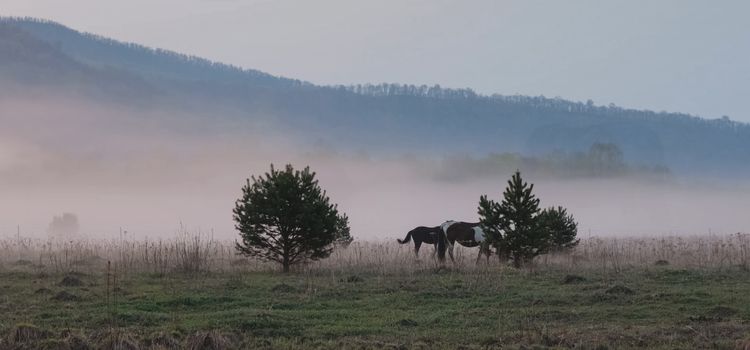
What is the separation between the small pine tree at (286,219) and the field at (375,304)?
625mm

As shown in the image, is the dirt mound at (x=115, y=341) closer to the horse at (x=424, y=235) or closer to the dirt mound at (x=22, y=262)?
the dirt mound at (x=22, y=262)

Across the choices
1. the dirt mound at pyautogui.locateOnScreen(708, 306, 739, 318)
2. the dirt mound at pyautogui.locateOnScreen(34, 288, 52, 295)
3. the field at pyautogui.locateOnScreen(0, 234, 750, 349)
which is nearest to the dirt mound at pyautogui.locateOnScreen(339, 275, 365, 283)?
the field at pyautogui.locateOnScreen(0, 234, 750, 349)

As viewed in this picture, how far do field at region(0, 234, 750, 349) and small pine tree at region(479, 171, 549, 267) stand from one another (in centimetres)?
72

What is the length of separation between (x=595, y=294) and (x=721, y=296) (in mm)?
2330

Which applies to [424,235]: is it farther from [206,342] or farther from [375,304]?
[206,342]

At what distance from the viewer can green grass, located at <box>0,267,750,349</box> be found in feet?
38.7

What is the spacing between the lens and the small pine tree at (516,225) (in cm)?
2317

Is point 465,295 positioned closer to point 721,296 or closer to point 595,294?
point 595,294

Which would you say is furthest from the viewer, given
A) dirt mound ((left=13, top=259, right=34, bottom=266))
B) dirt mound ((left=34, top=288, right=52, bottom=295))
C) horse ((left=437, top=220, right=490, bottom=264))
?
horse ((left=437, top=220, right=490, bottom=264))

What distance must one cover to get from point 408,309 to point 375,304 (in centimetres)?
78

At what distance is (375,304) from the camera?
50.4ft

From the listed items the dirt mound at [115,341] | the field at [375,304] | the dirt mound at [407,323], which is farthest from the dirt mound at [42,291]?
the dirt mound at [407,323]

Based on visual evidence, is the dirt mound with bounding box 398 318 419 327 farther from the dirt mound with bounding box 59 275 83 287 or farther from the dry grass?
the dirt mound with bounding box 59 275 83 287

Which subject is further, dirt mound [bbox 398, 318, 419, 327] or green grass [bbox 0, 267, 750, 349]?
dirt mound [bbox 398, 318, 419, 327]
